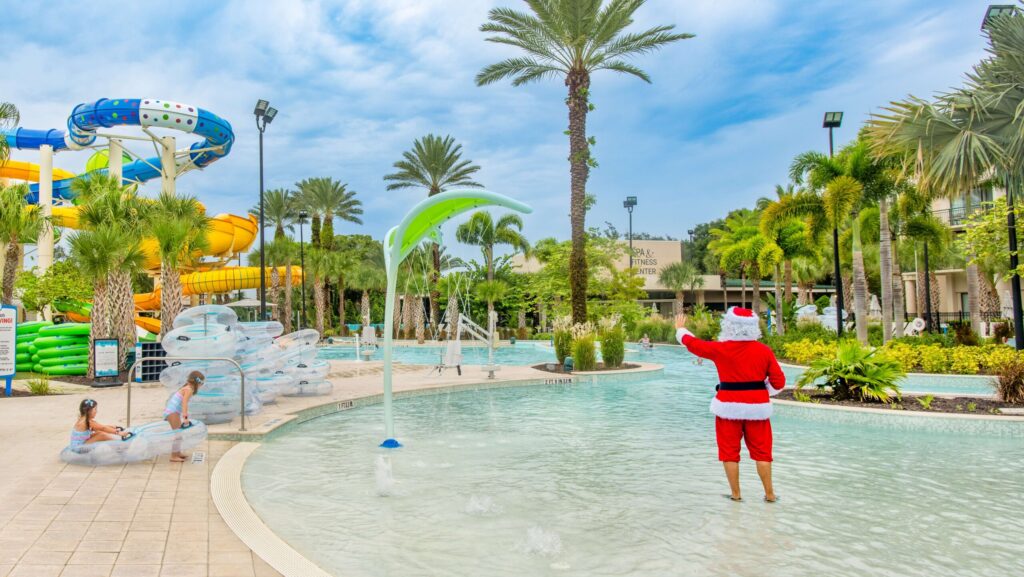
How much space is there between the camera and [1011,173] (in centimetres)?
1141

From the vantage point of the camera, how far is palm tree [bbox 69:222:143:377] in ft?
46.9

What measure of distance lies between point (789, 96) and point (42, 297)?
84.3ft

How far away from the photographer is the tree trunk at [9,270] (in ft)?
47.7

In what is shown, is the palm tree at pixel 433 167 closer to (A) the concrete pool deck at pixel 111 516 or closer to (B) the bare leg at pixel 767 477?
(A) the concrete pool deck at pixel 111 516

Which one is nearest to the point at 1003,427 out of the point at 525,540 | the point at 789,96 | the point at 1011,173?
the point at 1011,173

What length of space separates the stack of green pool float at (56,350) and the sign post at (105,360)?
1549 mm

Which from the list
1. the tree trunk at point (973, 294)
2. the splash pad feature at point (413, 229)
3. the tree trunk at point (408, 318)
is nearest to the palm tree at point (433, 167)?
the tree trunk at point (408, 318)

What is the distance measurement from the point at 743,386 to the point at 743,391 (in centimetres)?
4

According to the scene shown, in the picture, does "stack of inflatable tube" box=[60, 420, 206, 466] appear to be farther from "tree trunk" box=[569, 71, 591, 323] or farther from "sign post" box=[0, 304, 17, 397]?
"tree trunk" box=[569, 71, 591, 323]

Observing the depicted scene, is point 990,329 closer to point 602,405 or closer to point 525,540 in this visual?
point 602,405

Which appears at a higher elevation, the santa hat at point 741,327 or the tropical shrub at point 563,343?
the santa hat at point 741,327

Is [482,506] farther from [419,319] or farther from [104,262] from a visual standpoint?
[419,319]

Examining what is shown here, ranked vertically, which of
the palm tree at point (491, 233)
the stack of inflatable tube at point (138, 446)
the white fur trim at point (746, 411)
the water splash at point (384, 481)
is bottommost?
the water splash at point (384, 481)

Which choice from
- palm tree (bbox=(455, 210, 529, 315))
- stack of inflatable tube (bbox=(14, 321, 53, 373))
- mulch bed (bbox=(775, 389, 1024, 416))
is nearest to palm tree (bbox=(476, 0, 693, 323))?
mulch bed (bbox=(775, 389, 1024, 416))
